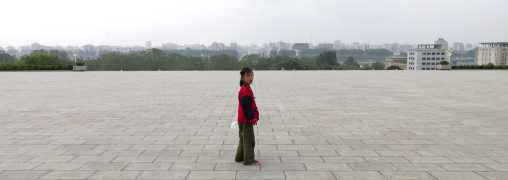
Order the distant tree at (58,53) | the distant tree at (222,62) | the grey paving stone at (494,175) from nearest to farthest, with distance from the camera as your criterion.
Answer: the grey paving stone at (494,175), the distant tree at (222,62), the distant tree at (58,53)

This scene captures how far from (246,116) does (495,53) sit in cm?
16663

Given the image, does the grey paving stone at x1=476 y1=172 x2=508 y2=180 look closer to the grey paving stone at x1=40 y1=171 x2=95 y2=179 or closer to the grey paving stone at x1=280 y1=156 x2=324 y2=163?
the grey paving stone at x1=280 y1=156 x2=324 y2=163

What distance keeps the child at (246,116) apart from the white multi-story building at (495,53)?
518 feet

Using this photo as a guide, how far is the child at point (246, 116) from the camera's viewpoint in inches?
188

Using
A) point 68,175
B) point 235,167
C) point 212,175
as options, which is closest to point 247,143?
point 235,167

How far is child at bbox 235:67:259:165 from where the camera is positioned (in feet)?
15.6

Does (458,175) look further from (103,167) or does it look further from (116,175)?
(103,167)

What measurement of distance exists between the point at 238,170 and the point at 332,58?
103427 mm

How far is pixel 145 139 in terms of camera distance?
663cm

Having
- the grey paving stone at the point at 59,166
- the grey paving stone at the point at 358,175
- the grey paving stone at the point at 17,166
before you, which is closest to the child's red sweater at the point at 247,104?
the grey paving stone at the point at 358,175

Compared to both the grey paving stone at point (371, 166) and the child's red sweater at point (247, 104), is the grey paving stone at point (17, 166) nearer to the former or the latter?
the child's red sweater at point (247, 104)

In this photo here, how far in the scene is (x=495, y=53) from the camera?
140250mm

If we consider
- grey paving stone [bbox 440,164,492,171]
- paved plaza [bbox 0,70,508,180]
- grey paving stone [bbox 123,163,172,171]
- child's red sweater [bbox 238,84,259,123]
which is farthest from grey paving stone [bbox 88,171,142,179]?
grey paving stone [bbox 440,164,492,171]

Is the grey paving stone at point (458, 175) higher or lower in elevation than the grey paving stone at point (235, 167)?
lower
